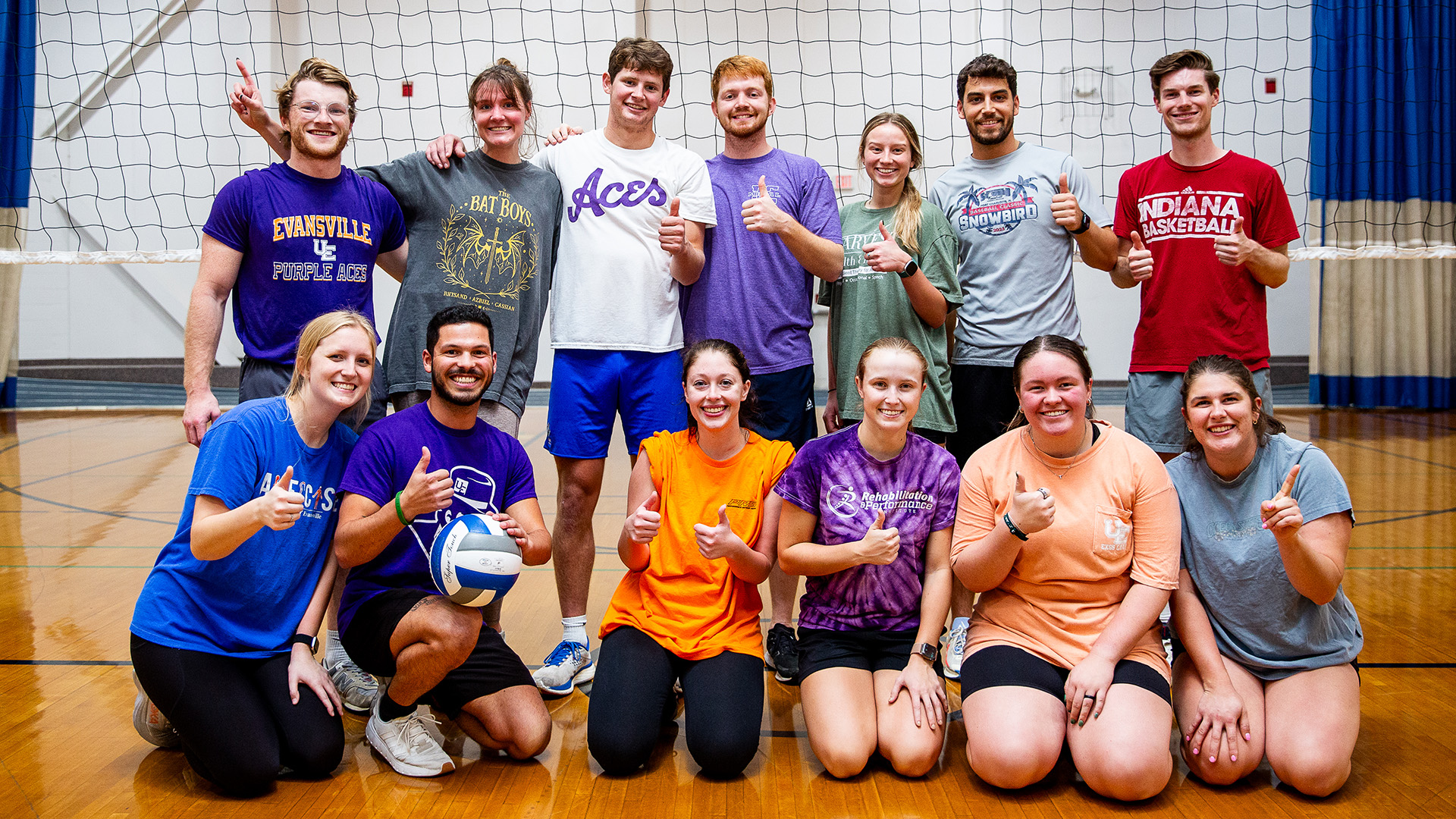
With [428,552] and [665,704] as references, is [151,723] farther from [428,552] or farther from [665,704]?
[665,704]

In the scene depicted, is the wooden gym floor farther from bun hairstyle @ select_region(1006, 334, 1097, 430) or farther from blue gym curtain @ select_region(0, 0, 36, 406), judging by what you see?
blue gym curtain @ select_region(0, 0, 36, 406)

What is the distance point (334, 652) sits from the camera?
2768 mm

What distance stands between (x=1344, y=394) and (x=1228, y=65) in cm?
311

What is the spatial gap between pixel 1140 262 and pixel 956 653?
1280mm

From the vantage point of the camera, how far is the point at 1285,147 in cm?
856

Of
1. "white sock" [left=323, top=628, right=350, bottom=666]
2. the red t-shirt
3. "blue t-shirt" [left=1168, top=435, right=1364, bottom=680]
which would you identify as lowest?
"white sock" [left=323, top=628, right=350, bottom=666]

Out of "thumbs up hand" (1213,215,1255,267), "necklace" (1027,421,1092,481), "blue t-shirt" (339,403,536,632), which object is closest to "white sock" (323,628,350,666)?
"blue t-shirt" (339,403,536,632)

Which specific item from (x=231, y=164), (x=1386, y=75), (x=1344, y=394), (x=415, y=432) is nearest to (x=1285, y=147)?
(x=1386, y=75)

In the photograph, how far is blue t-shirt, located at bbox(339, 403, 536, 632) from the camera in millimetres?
2346

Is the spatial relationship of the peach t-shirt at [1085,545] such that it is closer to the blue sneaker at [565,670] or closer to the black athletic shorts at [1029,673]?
the black athletic shorts at [1029,673]

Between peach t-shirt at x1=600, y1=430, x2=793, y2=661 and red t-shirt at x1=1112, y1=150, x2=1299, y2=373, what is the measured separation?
1354mm

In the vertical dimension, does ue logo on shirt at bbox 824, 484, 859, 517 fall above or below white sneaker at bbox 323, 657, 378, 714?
above

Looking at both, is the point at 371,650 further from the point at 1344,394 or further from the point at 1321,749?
the point at 1344,394

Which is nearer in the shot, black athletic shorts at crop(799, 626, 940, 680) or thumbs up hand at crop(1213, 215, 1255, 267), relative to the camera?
black athletic shorts at crop(799, 626, 940, 680)
